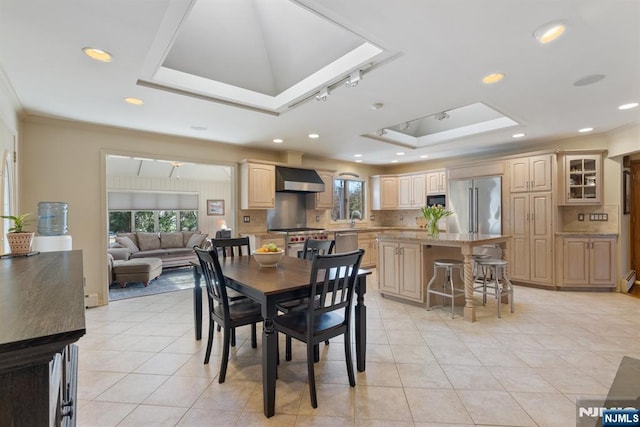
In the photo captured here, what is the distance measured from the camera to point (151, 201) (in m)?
8.55

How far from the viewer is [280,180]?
5355 mm

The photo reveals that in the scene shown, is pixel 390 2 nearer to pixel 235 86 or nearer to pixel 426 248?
pixel 235 86

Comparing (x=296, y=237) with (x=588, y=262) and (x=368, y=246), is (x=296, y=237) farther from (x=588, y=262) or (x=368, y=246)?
(x=588, y=262)

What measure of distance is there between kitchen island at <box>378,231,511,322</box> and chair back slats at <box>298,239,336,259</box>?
1.37 meters

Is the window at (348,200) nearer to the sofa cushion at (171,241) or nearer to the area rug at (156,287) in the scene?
the area rug at (156,287)

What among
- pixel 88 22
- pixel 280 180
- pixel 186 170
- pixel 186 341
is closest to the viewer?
pixel 88 22

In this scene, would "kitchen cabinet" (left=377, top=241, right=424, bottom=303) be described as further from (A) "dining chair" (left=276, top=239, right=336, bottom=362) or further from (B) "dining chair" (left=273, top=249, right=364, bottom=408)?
(B) "dining chair" (left=273, top=249, right=364, bottom=408)

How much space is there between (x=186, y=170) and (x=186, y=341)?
6.72 metres

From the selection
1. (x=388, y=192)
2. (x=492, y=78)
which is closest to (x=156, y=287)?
(x=388, y=192)

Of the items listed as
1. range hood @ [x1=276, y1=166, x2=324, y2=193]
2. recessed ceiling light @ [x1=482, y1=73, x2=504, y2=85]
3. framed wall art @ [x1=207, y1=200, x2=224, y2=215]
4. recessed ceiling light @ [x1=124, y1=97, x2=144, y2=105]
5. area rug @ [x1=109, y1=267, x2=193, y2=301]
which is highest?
recessed ceiling light @ [x1=482, y1=73, x2=504, y2=85]

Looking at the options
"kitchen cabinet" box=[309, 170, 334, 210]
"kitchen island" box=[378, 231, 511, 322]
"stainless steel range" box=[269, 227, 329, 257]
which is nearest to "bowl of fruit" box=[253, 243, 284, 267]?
"kitchen island" box=[378, 231, 511, 322]

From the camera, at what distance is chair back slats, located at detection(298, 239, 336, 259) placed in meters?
3.06

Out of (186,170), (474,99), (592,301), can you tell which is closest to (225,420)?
(474,99)

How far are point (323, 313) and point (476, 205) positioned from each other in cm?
452
